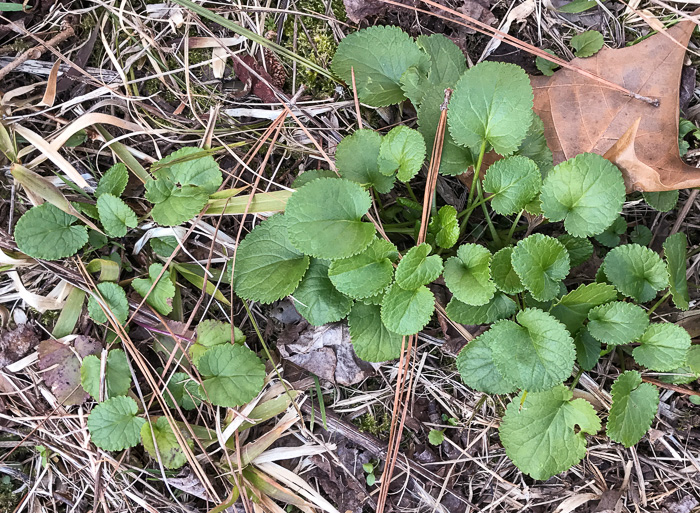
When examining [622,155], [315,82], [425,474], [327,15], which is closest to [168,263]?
[315,82]

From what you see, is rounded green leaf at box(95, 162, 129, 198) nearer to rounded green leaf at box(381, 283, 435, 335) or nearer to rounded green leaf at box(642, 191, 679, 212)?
rounded green leaf at box(381, 283, 435, 335)

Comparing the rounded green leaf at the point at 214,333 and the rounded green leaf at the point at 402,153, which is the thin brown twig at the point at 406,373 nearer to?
the rounded green leaf at the point at 402,153

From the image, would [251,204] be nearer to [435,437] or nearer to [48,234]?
[48,234]

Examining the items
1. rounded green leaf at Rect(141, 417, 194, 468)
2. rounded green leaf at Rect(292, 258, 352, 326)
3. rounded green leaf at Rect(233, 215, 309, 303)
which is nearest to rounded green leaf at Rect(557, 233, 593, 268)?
rounded green leaf at Rect(292, 258, 352, 326)

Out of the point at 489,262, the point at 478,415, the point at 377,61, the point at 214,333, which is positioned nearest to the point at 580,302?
the point at 489,262

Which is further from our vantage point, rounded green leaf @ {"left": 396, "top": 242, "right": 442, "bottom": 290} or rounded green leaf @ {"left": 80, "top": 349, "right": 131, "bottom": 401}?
rounded green leaf @ {"left": 80, "top": 349, "right": 131, "bottom": 401}

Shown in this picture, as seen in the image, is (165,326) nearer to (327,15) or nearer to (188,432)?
(188,432)

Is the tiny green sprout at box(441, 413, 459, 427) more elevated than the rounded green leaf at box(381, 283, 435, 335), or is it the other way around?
the rounded green leaf at box(381, 283, 435, 335)
